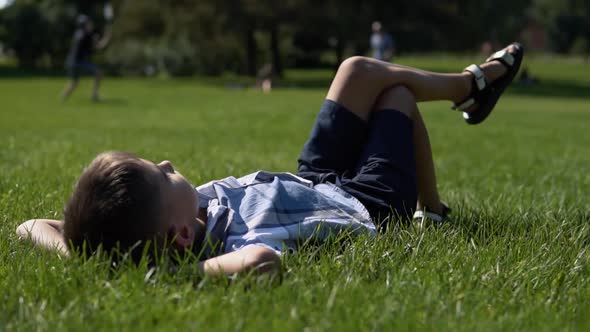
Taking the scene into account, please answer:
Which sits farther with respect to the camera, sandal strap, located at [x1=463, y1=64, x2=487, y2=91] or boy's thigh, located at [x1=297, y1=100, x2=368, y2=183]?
sandal strap, located at [x1=463, y1=64, x2=487, y2=91]

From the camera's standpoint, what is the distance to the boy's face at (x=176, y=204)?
253 centimetres

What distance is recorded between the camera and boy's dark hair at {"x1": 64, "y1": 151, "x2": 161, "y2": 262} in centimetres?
243

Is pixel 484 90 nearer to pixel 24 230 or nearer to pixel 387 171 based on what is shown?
pixel 387 171

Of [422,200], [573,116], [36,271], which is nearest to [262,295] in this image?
[36,271]

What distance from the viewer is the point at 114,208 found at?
7.96ft

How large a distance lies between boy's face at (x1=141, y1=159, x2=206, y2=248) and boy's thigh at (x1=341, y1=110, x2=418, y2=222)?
2.74ft

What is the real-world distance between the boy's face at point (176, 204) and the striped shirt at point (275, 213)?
8cm

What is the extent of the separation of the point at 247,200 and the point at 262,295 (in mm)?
803

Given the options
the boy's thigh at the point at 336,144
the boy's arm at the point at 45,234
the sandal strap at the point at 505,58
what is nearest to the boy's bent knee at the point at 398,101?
the boy's thigh at the point at 336,144

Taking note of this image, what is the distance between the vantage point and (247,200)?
295 cm

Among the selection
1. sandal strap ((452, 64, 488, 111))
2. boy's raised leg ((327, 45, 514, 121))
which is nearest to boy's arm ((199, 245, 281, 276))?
boy's raised leg ((327, 45, 514, 121))

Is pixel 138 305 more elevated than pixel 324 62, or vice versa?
pixel 138 305

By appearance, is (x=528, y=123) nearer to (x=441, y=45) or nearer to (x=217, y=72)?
(x=441, y=45)

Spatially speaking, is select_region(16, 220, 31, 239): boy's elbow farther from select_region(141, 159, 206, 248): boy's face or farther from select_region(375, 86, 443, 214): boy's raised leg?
select_region(375, 86, 443, 214): boy's raised leg
